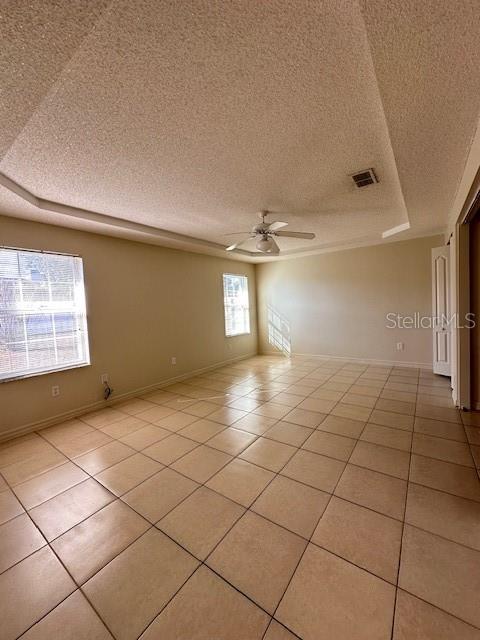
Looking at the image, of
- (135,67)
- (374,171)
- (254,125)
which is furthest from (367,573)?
(374,171)

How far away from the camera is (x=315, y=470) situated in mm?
1991

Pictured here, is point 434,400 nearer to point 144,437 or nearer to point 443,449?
point 443,449

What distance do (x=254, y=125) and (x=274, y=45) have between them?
0.51m

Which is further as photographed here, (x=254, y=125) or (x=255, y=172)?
(x=255, y=172)

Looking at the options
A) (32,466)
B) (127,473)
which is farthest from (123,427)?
(127,473)

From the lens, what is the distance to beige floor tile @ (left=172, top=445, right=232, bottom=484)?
1994 mm

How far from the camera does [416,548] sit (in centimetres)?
134

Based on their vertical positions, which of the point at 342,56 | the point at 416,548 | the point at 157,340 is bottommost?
the point at 416,548

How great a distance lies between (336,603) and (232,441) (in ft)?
4.77

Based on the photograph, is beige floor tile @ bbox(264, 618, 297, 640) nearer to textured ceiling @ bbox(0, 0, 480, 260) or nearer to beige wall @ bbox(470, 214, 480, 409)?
textured ceiling @ bbox(0, 0, 480, 260)

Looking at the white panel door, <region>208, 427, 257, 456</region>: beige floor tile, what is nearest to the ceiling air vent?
the white panel door

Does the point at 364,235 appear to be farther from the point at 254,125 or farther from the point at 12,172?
the point at 12,172

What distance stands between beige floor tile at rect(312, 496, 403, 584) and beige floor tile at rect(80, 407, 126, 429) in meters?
2.58

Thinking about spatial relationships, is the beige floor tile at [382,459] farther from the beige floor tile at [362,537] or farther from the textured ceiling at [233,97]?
the textured ceiling at [233,97]
